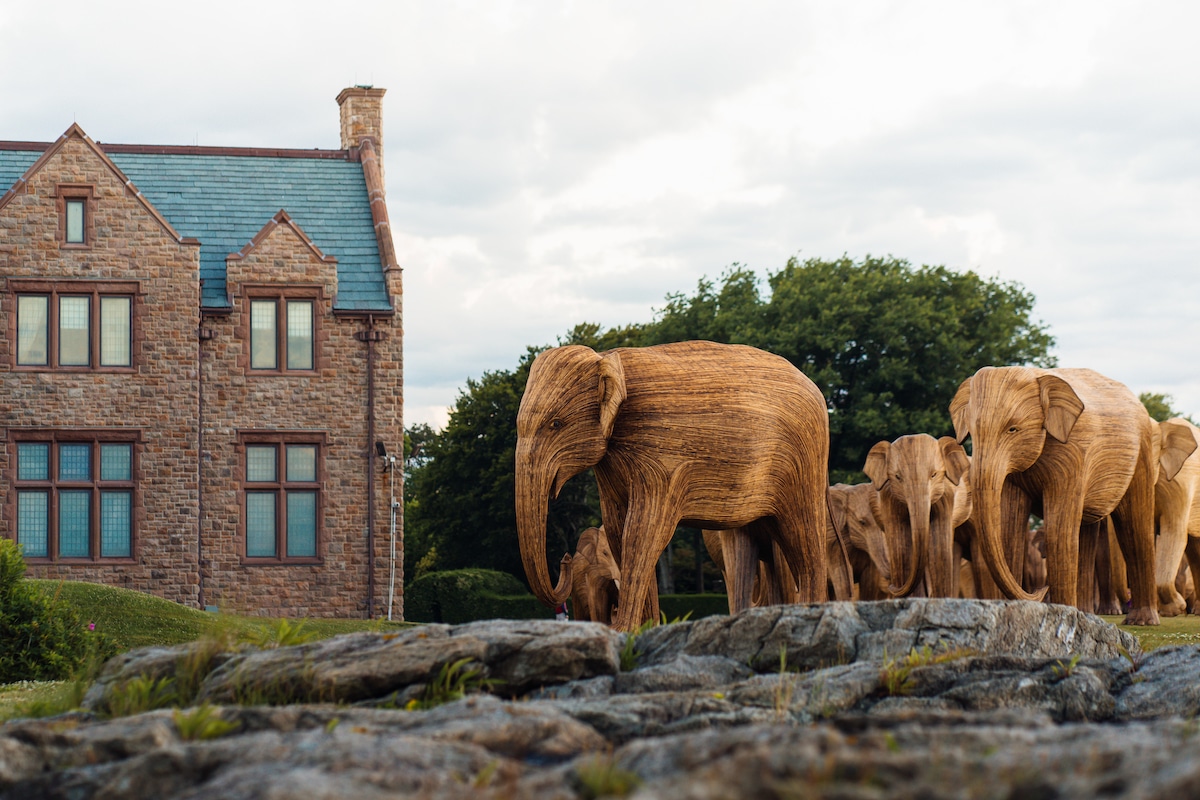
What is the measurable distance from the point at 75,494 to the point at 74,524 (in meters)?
0.65

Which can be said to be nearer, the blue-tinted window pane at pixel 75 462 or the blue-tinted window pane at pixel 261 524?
the blue-tinted window pane at pixel 75 462

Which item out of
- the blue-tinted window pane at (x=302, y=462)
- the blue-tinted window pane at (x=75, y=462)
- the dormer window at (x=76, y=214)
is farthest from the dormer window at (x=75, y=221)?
the blue-tinted window pane at (x=302, y=462)

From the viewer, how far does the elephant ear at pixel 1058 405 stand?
14602mm

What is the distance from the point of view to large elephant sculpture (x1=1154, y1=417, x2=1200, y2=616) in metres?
19.3

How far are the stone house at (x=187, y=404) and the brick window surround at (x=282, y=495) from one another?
0.04 metres

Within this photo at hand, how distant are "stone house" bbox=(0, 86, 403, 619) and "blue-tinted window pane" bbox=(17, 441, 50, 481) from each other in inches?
1.3

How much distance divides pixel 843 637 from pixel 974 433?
6705mm

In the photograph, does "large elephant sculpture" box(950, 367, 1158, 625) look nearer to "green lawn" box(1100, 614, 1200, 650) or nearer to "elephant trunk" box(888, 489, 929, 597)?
"green lawn" box(1100, 614, 1200, 650)

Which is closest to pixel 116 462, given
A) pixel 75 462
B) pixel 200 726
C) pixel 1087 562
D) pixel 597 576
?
pixel 75 462

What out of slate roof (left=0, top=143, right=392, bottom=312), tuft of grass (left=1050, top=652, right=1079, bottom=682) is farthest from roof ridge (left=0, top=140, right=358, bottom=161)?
tuft of grass (left=1050, top=652, right=1079, bottom=682)

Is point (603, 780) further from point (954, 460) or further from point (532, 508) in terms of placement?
point (954, 460)

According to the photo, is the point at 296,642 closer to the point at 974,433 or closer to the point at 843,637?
the point at 843,637

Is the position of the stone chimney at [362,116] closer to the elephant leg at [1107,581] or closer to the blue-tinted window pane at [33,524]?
the blue-tinted window pane at [33,524]

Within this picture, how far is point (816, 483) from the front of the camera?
12.5m
